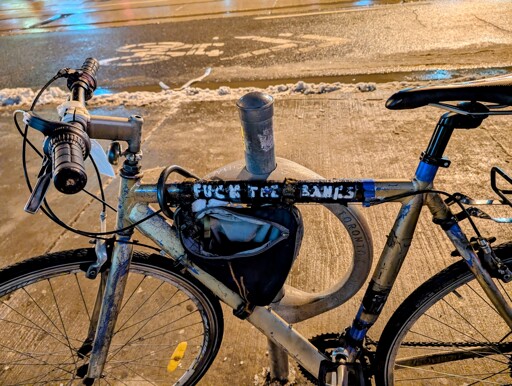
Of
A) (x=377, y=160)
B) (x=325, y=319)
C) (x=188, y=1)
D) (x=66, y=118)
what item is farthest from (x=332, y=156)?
(x=188, y=1)

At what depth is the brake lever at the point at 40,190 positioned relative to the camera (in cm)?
110

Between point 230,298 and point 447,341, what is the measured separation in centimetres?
127

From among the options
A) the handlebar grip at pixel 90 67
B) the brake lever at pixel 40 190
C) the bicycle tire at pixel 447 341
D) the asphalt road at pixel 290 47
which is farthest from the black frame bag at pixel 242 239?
the asphalt road at pixel 290 47

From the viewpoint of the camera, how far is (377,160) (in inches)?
136

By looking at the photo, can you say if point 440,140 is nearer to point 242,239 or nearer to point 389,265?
point 389,265

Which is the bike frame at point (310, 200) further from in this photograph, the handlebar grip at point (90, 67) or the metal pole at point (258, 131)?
the handlebar grip at point (90, 67)

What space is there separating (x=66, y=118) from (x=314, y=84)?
4163mm

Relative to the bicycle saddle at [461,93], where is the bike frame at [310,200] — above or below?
below

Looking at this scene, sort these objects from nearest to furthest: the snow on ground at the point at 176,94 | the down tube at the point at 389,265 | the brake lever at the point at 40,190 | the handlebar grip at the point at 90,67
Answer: the brake lever at the point at 40,190
the down tube at the point at 389,265
the handlebar grip at the point at 90,67
the snow on ground at the point at 176,94

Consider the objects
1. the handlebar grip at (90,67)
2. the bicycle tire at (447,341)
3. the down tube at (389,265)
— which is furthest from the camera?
the handlebar grip at (90,67)

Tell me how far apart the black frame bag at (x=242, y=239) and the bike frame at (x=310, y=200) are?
82mm

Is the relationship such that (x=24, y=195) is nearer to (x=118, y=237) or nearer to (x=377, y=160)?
(x=118, y=237)

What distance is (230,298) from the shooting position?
4.99 feet

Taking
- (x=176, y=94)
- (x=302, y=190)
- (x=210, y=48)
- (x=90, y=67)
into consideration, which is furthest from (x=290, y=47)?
(x=302, y=190)
